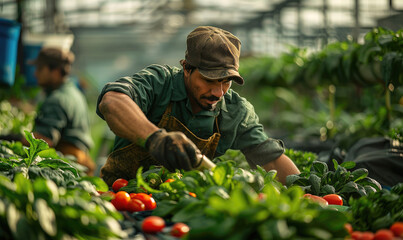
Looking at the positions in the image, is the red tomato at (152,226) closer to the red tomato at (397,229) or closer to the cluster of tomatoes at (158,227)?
the cluster of tomatoes at (158,227)

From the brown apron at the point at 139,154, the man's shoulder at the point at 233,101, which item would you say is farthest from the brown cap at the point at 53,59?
the man's shoulder at the point at 233,101

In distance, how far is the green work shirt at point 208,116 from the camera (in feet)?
7.89

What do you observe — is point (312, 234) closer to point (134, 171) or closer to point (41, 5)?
point (134, 171)

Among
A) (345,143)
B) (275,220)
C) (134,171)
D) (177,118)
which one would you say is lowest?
(345,143)

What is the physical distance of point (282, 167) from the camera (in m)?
2.39

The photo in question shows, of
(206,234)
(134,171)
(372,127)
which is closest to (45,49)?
(134,171)

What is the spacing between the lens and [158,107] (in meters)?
2.44

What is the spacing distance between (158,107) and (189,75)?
25 cm

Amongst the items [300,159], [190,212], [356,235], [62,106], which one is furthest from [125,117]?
[62,106]

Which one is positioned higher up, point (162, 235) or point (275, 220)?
point (275, 220)

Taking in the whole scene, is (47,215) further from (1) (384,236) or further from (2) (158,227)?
(1) (384,236)

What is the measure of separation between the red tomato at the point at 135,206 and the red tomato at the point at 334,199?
74cm

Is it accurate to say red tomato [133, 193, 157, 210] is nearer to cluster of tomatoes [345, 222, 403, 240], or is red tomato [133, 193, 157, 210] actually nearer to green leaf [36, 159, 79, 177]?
green leaf [36, 159, 79, 177]

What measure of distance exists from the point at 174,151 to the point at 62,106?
3.28 m
